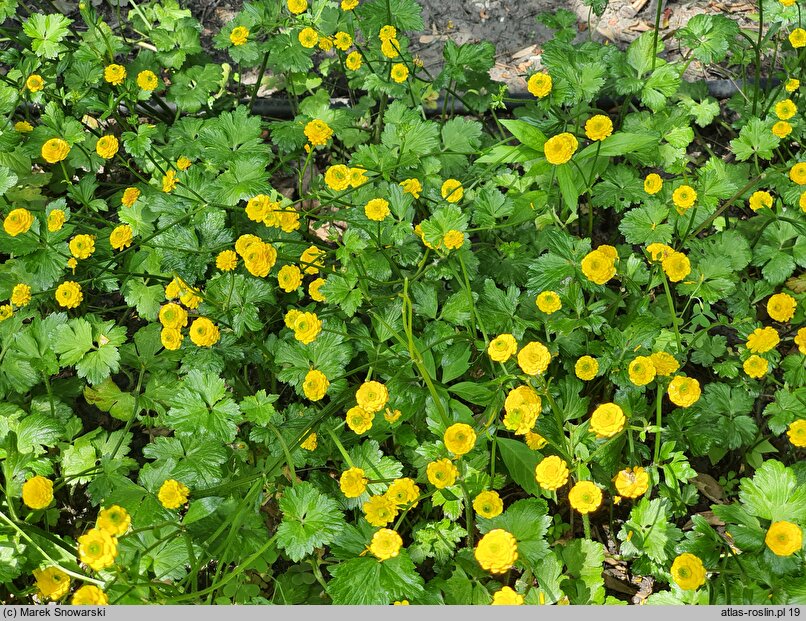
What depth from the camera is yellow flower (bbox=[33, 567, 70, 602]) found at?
181 centimetres

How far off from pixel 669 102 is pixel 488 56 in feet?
2.64

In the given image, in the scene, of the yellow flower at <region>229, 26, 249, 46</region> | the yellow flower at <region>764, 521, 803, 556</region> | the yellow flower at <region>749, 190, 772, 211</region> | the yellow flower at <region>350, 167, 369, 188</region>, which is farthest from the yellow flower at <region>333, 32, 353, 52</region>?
the yellow flower at <region>764, 521, 803, 556</region>

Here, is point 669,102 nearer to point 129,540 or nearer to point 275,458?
point 275,458

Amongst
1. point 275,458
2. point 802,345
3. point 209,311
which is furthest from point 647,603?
point 209,311

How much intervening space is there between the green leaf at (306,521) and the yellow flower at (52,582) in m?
0.58

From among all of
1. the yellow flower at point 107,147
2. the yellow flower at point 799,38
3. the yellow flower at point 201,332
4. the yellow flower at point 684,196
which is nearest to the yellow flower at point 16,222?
the yellow flower at point 107,147

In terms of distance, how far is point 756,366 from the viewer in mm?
2066

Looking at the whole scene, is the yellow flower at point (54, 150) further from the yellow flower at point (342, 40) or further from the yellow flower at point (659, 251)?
the yellow flower at point (659, 251)

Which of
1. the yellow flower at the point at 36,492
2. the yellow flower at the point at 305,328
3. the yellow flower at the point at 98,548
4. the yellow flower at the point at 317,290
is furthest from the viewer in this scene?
the yellow flower at the point at 317,290

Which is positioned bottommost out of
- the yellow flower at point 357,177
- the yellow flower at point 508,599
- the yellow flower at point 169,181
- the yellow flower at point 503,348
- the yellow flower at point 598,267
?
the yellow flower at point 508,599

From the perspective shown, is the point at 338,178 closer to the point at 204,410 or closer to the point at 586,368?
the point at 204,410

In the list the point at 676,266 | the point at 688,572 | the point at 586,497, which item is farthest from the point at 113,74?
the point at 688,572

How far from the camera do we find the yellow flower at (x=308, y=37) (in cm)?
254
